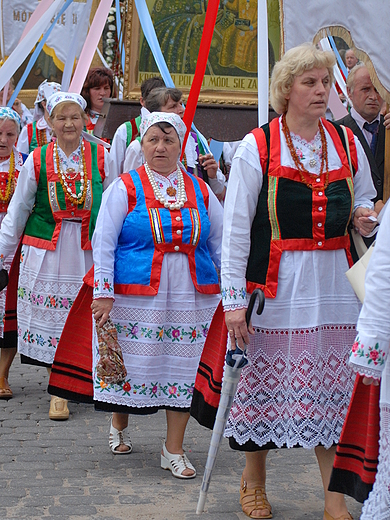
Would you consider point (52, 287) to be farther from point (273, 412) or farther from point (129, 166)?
point (273, 412)

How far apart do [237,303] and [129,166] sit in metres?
2.26

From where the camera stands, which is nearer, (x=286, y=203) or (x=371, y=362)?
(x=371, y=362)

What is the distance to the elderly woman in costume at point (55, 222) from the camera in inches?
231

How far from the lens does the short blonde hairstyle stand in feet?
12.9

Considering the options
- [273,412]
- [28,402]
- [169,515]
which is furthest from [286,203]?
[28,402]

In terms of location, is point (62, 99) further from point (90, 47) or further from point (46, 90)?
point (46, 90)

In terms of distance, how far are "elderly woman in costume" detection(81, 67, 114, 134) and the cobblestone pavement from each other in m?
2.93

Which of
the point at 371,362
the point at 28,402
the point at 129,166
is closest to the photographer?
the point at 371,362

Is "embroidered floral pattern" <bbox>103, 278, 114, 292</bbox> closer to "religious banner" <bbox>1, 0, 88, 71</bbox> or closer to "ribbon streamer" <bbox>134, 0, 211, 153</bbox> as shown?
"ribbon streamer" <bbox>134, 0, 211, 153</bbox>

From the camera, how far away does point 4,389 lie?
658 cm

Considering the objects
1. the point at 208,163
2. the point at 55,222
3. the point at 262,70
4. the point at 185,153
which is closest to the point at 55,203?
the point at 55,222

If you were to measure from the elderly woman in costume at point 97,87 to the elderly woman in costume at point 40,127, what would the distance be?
0.47 meters

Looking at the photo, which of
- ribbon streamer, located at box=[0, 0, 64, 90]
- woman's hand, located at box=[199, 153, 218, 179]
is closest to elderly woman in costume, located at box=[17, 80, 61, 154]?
ribbon streamer, located at box=[0, 0, 64, 90]

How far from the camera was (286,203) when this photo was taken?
3879 millimetres
